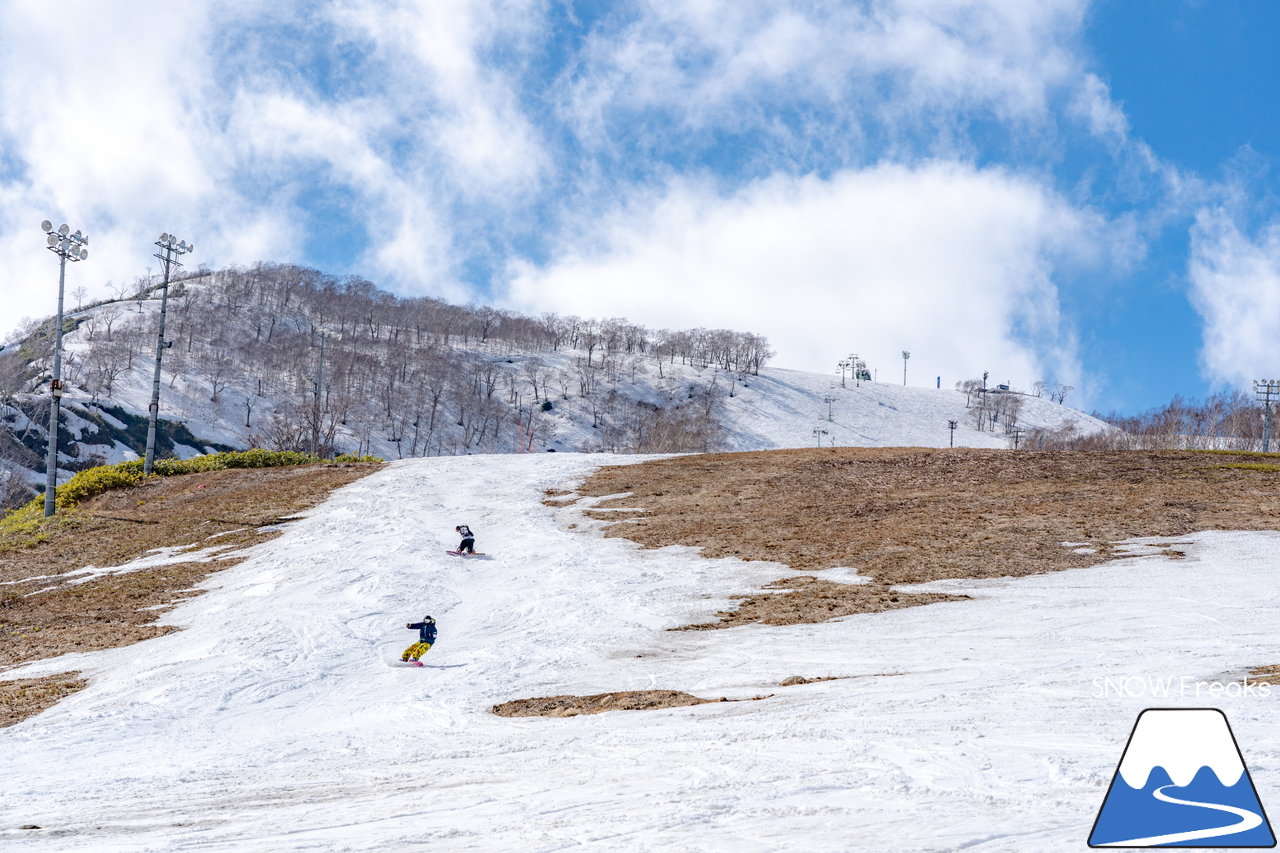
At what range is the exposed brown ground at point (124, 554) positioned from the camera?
13.6 meters

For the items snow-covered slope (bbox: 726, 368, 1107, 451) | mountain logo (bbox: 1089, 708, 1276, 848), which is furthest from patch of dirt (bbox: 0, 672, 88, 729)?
snow-covered slope (bbox: 726, 368, 1107, 451)

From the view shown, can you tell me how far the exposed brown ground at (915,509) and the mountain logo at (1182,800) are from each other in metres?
7.67

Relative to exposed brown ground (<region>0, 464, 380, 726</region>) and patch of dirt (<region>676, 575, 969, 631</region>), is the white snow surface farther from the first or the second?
exposed brown ground (<region>0, 464, 380, 726</region>)

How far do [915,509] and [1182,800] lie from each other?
17.6 metres

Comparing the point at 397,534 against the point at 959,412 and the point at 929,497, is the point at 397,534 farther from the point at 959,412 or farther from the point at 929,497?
the point at 959,412

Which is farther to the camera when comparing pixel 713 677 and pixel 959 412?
pixel 959 412

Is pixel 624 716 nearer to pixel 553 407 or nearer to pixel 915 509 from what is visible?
pixel 915 509

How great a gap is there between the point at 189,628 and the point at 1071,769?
13727mm

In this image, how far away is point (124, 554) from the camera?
2130cm

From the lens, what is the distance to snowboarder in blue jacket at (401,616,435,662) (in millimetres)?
11391

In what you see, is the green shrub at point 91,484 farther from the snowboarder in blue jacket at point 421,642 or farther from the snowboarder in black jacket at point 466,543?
the snowboarder in blue jacket at point 421,642

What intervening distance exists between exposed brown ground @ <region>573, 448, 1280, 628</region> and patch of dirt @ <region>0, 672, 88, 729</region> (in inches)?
359

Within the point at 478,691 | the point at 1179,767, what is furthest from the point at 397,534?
the point at 1179,767

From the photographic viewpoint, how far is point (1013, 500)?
72.9 ft
